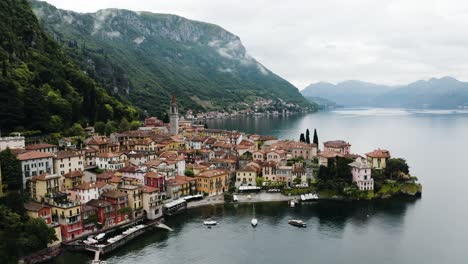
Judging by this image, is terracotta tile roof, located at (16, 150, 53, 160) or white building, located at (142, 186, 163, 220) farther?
white building, located at (142, 186, 163, 220)

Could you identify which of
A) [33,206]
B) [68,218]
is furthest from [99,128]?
[68,218]

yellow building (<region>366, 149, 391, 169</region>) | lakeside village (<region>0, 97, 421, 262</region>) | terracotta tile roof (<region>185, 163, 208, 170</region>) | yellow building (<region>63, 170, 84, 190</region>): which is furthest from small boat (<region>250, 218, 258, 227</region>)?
yellow building (<region>366, 149, 391, 169</region>)

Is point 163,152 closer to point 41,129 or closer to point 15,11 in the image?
point 41,129

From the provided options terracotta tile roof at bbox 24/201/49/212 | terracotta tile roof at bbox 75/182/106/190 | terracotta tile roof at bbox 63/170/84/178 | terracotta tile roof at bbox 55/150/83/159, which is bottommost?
terracotta tile roof at bbox 24/201/49/212

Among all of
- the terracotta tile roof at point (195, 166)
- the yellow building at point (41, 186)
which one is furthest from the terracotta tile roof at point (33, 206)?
the terracotta tile roof at point (195, 166)

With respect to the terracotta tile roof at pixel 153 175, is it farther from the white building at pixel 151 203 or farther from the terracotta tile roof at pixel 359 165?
the terracotta tile roof at pixel 359 165

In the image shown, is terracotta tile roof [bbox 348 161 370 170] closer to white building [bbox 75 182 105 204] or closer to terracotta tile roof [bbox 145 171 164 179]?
terracotta tile roof [bbox 145 171 164 179]

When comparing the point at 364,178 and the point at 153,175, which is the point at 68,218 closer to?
the point at 153,175
